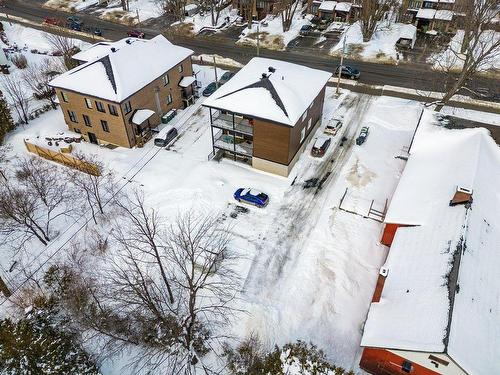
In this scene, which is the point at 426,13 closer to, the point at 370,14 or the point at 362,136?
the point at 370,14

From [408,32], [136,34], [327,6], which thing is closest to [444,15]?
[408,32]

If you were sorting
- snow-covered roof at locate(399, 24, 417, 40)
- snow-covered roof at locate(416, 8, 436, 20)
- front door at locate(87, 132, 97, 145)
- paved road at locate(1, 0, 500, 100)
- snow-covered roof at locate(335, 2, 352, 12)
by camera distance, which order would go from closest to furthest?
front door at locate(87, 132, 97, 145)
paved road at locate(1, 0, 500, 100)
snow-covered roof at locate(399, 24, 417, 40)
snow-covered roof at locate(416, 8, 436, 20)
snow-covered roof at locate(335, 2, 352, 12)

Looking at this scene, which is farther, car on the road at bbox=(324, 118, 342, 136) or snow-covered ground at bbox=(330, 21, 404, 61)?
snow-covered ground at bbox=(330, 21, 404, 61)

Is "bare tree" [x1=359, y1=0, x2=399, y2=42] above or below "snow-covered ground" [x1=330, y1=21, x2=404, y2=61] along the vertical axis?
above

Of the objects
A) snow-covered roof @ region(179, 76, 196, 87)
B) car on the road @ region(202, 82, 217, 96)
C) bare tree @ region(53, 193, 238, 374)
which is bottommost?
bare tree @ region(53, 193, 238, 374)

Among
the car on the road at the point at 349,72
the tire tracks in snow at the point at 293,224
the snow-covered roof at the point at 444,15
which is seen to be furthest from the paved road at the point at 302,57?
the tire tracks in snow at the point at 293,224

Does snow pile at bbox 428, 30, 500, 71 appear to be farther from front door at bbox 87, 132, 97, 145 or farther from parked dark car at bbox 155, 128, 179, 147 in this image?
front door at bbox 87, 132, 97, 145

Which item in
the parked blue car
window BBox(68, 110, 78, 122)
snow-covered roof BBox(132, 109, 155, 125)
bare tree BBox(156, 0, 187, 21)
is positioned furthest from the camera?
bare tree BBox(156, 0, 187, 21)

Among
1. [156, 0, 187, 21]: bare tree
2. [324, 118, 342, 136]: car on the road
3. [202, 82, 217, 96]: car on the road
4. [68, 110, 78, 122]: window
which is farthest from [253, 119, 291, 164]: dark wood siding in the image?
[156, 0, 187, 21]: bare tree
